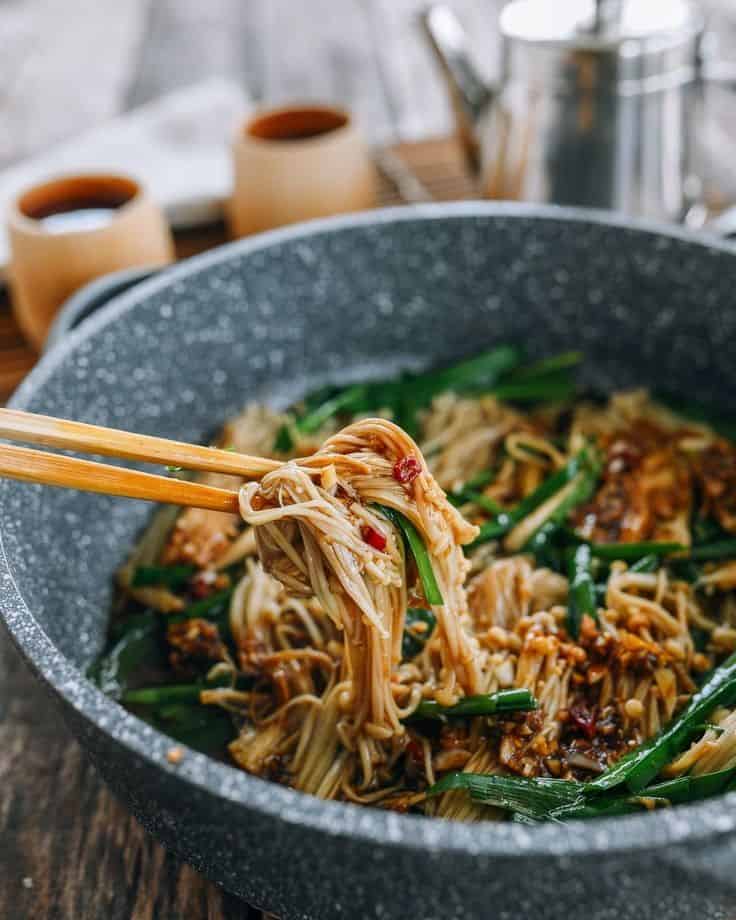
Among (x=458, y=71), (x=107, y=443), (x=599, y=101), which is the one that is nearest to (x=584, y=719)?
(x=107, y=443)

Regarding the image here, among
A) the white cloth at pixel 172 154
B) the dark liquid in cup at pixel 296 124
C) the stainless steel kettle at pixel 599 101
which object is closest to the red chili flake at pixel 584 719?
the stainless steel kettle at pixel 599 101

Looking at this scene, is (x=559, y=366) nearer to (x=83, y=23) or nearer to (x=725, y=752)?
(x=725, y=752)

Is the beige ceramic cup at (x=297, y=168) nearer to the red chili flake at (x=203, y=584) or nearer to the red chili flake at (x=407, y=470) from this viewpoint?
the red chili flake at (x=203, y=584)

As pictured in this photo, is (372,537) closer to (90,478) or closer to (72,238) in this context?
(90,478)

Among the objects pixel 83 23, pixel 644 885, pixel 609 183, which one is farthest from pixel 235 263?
pixel 83 23

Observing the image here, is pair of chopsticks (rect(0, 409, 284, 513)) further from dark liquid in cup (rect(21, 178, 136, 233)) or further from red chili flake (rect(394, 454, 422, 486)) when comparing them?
dark liquid in cup (rect(21, 178, 136, 233))

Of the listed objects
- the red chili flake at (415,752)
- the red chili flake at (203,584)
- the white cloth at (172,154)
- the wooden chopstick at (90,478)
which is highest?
the wooden chopstick at (90,478)
